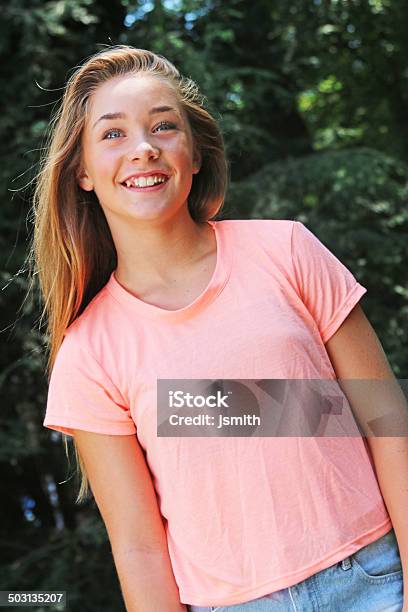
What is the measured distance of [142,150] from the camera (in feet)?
5.56

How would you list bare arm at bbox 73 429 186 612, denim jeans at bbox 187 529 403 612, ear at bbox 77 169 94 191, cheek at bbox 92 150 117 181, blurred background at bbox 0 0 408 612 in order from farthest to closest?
1. blurred background at bbox 0 0 408 612
2. ear at bbox 77 169 94 191
3. cheek at bbox 92 150 117 181
4. bare arm at bbox 73 429 186 612
5. denim jeans at bbox 187 529 403 612

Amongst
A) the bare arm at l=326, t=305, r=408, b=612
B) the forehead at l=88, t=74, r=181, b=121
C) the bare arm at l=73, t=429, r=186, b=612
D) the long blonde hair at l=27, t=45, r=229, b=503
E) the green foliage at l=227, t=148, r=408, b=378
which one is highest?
the forehead at l=88, t=74, r=181, b=121

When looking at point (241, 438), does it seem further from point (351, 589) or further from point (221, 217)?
point (221, 217)

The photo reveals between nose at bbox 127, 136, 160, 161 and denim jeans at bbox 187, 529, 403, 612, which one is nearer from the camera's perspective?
denim jeans at bbox 187, 529, 403, 612

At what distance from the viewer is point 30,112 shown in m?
3.37

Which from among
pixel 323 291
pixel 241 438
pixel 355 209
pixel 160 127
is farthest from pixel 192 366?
pixel 355 209

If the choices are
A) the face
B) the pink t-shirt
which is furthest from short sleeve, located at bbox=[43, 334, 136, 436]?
the face

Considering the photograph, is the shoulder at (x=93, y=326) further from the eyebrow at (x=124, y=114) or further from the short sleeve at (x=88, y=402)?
the eyebrow at (x=124, y=114)

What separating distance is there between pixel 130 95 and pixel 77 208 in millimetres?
290

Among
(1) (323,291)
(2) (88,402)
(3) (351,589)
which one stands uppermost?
(1) (323,291)

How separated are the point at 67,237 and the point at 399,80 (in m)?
3.00

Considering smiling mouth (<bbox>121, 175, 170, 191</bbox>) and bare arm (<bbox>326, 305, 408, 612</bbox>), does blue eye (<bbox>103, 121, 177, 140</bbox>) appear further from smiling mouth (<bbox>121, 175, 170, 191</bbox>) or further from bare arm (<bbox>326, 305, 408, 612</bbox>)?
bare arm (<bbox>326, 305, 408, 612</bbox>)

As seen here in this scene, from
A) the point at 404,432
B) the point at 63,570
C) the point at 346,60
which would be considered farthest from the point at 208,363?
the point at 346,60

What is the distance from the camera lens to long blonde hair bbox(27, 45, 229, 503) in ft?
6.05
